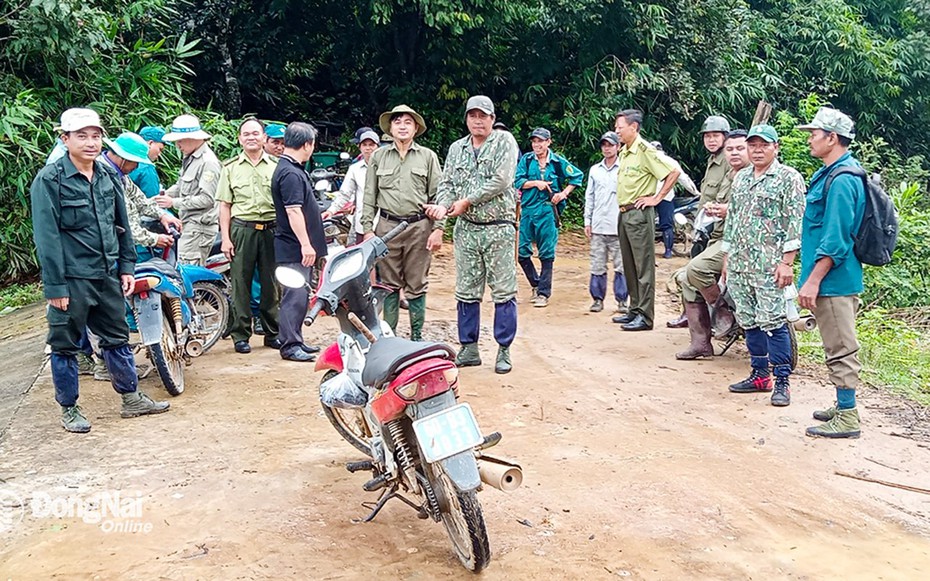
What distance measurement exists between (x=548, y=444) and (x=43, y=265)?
2.98 metres

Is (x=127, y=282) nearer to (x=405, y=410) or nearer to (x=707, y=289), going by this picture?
(x=405, y=410)

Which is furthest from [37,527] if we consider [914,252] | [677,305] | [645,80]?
[645,80]

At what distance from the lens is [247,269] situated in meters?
6.69

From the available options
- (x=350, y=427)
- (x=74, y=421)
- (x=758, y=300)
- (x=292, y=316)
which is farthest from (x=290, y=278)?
(x=758, y=300)

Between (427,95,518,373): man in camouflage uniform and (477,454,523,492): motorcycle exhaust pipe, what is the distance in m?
2.92

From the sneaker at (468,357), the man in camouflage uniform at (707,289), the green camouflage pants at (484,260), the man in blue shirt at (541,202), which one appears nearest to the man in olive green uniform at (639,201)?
the man in camouflage uniform at (707,289)

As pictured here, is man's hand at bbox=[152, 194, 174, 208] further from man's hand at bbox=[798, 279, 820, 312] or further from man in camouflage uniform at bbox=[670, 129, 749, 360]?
man's hand at bbox=[798, 279, 820, 312]

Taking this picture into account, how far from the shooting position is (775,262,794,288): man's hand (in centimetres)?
526

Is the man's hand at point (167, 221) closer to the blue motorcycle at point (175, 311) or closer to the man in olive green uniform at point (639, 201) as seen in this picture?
the blue motorcycle at point (175, 311)

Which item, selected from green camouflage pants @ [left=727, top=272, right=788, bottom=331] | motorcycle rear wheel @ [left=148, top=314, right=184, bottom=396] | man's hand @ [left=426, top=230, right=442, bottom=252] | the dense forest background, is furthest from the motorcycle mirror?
the dense forest background

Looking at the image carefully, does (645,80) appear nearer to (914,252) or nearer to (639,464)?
(914,252)

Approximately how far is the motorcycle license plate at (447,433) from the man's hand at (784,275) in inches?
113

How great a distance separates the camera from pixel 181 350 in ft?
Answer: 19.4

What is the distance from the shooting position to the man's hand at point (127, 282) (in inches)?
199
